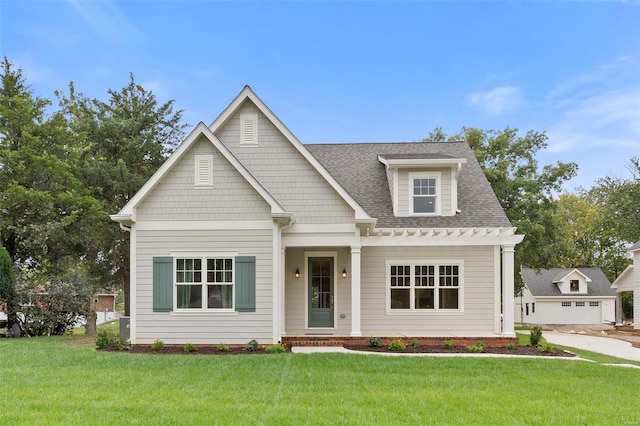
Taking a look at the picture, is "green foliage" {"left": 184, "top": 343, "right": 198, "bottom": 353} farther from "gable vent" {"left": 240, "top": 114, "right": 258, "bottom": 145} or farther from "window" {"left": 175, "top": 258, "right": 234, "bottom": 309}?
"gable vent" {"left": 240, "top": 114, "right": 258, "bottom": 145}

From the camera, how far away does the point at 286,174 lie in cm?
1518

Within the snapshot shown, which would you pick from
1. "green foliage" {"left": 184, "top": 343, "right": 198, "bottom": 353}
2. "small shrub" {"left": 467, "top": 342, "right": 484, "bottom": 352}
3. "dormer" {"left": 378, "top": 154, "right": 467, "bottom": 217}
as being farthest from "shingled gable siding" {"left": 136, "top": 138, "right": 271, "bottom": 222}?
"small shrub" {"left": 467, "top": 342, "right": 484, "bottom": 352}

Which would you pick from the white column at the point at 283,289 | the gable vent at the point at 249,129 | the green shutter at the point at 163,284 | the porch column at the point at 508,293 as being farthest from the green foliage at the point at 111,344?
the porch column at the point at 508,293

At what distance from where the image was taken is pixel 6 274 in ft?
56.3

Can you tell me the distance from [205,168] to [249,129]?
7.18ft

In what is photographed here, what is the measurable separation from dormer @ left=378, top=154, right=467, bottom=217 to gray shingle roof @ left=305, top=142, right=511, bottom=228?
26 cm

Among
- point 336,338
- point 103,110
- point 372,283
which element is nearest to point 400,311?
point 372,283

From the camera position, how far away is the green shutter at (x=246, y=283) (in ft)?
44.7

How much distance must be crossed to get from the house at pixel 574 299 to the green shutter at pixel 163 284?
34.8 meters

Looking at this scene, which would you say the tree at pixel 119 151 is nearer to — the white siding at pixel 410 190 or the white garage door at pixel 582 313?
the white siding at pixel 410 190

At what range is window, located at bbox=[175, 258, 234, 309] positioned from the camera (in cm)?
1378

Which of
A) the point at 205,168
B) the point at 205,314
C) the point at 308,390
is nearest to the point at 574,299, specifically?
the point at 205,314

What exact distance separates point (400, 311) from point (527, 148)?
672 inches

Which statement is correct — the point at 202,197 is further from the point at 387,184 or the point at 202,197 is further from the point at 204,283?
the point at 387,184
